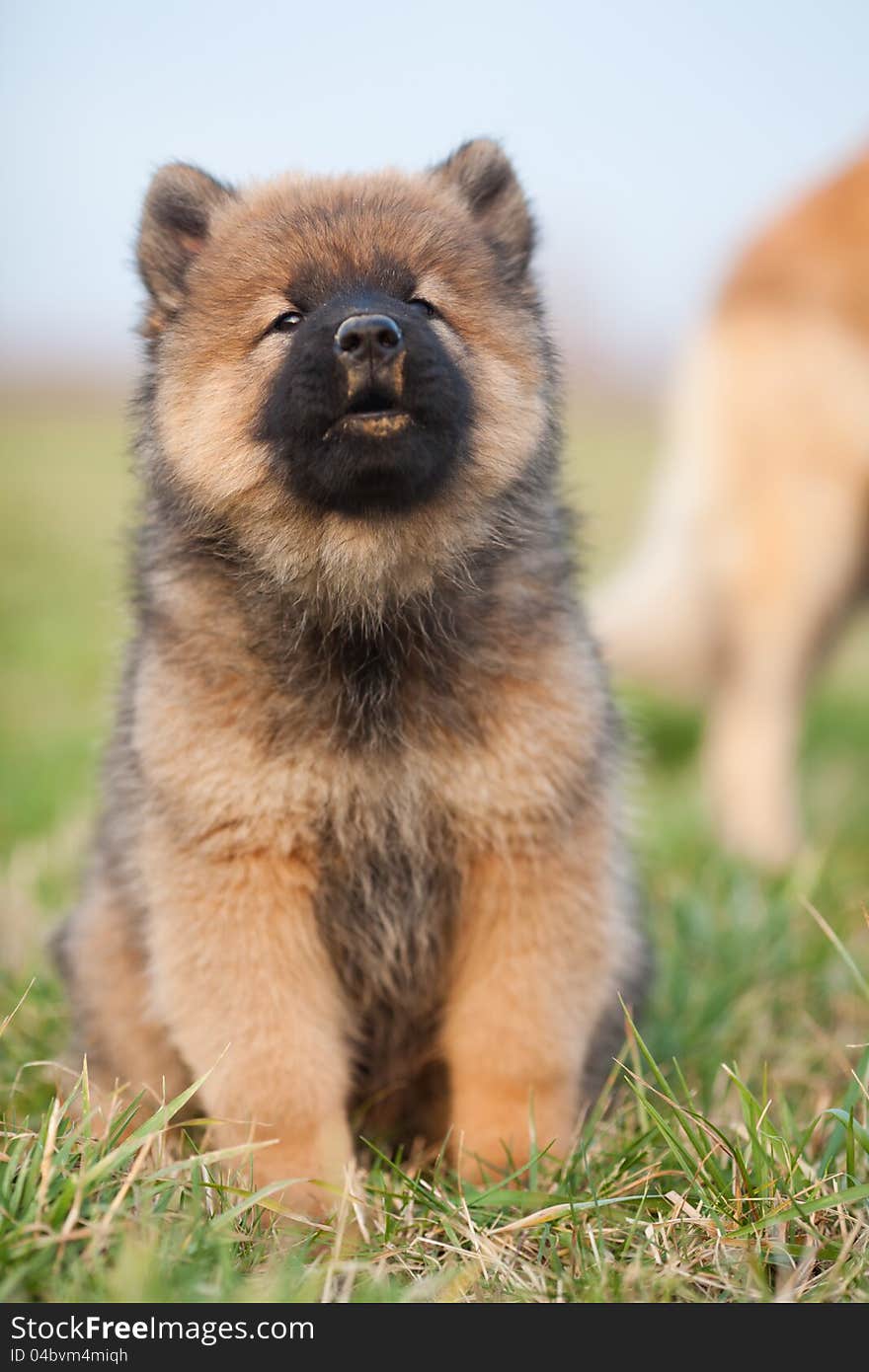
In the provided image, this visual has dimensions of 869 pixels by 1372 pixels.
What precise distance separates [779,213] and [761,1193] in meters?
Result: 5.19

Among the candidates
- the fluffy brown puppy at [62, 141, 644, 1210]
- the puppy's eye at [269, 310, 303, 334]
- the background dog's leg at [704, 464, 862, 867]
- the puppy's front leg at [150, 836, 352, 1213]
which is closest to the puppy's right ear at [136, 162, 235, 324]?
the fluffy brown puppy at [62, 141, 644, 1210]

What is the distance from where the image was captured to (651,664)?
6500mm

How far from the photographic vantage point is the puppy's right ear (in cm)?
297

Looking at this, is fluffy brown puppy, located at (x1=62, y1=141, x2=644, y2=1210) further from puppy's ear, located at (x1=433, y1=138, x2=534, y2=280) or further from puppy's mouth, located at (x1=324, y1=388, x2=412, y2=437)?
puppy's ear, located at (x1=433, y1=138, x2=534, y2=280)

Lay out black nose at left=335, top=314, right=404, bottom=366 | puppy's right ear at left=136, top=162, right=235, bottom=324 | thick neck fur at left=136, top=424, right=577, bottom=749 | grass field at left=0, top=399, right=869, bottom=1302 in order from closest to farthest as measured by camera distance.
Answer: grass field at left=0, top=399, right=869, bottom=1302 < black nose at left=335, top=314, right=404, bottom=366 < thick neck fur at left=136, top=424, right=577, bottom=749 < puppy's right ear at left=136, top=162, right=235, bottom=324

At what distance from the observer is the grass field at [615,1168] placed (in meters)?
2.20

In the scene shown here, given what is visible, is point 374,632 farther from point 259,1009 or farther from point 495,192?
point 495,192

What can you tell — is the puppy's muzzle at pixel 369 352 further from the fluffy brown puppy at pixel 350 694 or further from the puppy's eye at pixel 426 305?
the puppy's eye at pixel 426 305

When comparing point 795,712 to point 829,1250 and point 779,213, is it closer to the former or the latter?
point 779,213

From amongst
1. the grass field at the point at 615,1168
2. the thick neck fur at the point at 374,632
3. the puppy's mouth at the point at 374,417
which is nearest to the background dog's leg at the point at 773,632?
the grass field at the point at 615,1168

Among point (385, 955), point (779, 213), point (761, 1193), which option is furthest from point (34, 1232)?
point (779, 213)

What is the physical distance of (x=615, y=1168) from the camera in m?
2.66

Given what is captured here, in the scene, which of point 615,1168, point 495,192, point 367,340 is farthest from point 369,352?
point 615,1168
